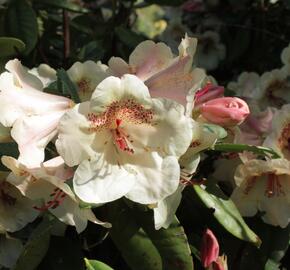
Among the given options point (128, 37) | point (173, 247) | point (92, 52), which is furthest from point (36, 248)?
point (128, 37)

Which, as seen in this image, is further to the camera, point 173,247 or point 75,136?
point 173,247

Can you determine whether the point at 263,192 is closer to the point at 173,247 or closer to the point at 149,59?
the point at 173,247

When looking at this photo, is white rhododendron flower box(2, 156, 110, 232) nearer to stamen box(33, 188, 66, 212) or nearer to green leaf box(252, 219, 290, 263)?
stamen box(33, 188, 66, 212)

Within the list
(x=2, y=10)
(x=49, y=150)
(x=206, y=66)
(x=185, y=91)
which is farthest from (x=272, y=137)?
(x=206, y=66)

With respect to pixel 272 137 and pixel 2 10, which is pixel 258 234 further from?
pixel 2 10

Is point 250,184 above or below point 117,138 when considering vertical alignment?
below

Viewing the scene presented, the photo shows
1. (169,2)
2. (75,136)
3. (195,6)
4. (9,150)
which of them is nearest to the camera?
(75,136)

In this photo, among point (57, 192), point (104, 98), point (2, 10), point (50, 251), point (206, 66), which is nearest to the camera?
point (104, 98)
